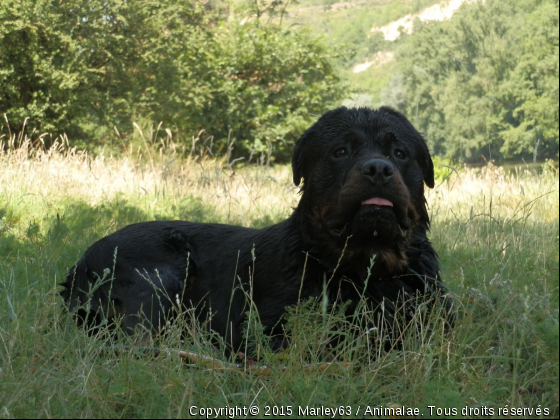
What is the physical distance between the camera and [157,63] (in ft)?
62.3

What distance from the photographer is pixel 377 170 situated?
3.35 metres

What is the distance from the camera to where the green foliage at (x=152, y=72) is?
1461 cm

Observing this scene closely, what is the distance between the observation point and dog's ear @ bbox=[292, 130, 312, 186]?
165 inches

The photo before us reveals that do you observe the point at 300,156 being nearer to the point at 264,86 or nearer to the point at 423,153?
the point at 423,153

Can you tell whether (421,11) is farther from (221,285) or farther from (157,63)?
(221,285)

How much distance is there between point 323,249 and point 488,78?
64580mm

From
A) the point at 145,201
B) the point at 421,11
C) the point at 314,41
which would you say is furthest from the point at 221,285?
the point at 421,11

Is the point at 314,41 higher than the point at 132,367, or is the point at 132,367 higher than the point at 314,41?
the point at 314,41

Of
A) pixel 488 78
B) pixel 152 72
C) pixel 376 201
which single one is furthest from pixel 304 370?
pixel 488 78

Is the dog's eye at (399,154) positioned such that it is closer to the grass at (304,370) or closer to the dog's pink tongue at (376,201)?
the dog's pink tongue at (376,201)

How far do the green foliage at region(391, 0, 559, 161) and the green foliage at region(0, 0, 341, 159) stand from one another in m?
24.0

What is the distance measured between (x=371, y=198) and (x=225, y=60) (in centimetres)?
2487

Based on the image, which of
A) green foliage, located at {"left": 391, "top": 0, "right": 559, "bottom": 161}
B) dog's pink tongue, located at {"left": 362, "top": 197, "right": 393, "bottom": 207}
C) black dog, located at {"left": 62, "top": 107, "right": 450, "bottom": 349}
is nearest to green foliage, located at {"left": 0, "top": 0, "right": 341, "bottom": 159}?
black dog, located at {"left": 62, "top": 107, "right": 450, "bottom": 349}

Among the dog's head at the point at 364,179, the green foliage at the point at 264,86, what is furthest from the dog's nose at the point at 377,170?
the green foliage at the point at 264,86
